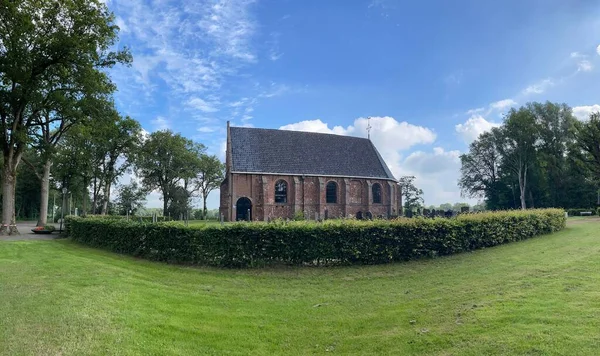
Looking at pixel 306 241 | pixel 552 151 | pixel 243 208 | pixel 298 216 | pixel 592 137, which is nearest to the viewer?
pixel 306 241

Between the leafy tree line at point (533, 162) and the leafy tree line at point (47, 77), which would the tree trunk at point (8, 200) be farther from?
the leafy tree line at point (533, 162)

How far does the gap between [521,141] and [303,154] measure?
32.2 m

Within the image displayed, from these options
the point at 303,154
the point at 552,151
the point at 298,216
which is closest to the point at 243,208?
the point at 298,216

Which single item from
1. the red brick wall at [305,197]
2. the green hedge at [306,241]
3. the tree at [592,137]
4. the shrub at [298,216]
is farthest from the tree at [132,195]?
the tree at [592,137]

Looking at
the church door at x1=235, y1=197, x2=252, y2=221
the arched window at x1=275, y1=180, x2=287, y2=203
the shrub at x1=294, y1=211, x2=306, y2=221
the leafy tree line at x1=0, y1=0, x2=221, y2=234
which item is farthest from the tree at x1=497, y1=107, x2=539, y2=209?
the leafy tree line at x1=0, y1=0, x2=221, y2=234

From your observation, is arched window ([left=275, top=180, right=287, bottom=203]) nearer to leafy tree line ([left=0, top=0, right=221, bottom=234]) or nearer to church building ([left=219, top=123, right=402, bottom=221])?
church building ([left=219, top=123, right=402, bottom=221])

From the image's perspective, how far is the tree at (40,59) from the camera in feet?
69.3

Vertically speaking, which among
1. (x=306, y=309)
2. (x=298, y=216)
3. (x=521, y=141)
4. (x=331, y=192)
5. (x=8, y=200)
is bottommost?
(x=306, y=309)

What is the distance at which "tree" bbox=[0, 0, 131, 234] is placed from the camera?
2111 cm

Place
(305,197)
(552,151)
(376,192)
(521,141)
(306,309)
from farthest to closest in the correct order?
(521,141) < (552,151) < (376,192) < (305,197) < (306,309)

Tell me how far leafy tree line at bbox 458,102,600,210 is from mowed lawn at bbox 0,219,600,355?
45675 mm

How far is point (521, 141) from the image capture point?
170ft

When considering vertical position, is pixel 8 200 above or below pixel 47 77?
below

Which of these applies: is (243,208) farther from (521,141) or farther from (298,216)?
(521,141)
